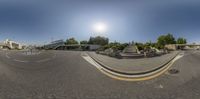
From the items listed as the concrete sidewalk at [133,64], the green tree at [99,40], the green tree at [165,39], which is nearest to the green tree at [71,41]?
the green tree at [99,40]

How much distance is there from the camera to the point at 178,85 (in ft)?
12.9

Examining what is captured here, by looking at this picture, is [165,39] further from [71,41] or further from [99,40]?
[71,41]

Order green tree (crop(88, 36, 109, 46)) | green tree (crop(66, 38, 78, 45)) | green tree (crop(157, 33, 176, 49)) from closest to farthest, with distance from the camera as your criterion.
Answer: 1. green tree (crop(157, 33, 176, 49))
2. green tree (crop(88, 36, 109, 46))
3. green tree (crop(66, 38, 78, 45))

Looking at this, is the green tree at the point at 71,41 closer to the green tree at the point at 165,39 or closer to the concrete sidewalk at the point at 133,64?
the concrete sidewalk at the point at 133,64

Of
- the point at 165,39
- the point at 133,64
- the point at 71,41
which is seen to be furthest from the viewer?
the point at 71,41

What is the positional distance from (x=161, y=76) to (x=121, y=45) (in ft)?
4.42

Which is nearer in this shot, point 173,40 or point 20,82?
point 20,82

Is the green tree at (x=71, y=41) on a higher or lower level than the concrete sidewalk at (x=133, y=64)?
higher

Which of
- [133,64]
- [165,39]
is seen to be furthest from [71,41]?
[165,39]

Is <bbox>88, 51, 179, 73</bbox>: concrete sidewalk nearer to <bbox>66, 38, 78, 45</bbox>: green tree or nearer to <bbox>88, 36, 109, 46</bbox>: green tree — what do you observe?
<bbox>88, 36, 109, 46</bbox>: green tree

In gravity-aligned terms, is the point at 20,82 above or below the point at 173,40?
below

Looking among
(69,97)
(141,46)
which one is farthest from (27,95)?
(141,46)

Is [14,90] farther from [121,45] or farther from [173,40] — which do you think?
[173,40]

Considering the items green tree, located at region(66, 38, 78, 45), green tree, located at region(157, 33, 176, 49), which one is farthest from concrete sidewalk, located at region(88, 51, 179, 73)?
green tree, located at region(66, 38, 78, 45)
